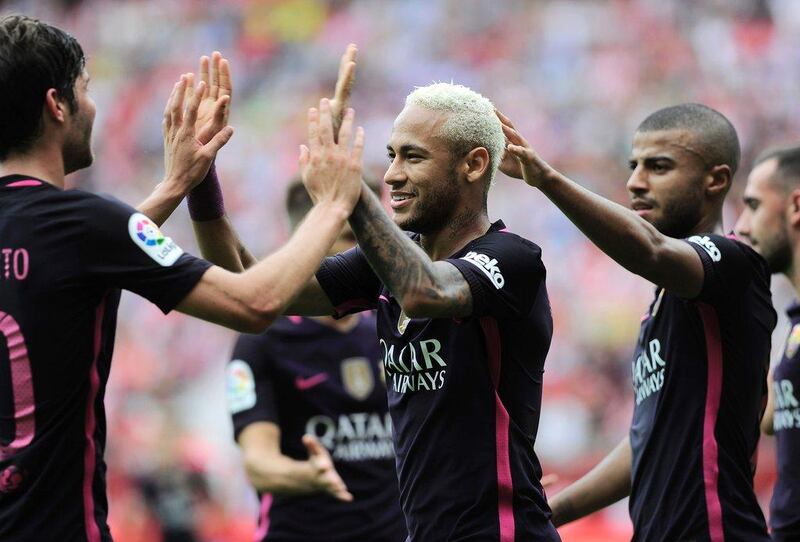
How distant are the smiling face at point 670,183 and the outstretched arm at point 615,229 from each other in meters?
0.55

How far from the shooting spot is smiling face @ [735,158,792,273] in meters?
5.92

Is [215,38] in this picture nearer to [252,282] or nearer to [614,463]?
[614,463]

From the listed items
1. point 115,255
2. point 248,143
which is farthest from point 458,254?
point 248,143

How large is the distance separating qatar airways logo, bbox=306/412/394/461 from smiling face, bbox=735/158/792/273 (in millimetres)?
2169

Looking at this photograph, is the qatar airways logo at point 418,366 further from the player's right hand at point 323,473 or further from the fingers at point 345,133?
the player's right hand at point 323,473

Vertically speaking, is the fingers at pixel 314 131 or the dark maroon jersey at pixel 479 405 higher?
the fingers at pixel 314 131

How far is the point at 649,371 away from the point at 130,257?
2.31 meters

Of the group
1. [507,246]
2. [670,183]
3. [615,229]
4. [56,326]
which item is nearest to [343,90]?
[507,246]

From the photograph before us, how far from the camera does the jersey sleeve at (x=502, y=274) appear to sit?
4.10 metres

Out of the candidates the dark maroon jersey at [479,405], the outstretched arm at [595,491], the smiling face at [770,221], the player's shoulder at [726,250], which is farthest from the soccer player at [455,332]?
the smiling face at [770,221]

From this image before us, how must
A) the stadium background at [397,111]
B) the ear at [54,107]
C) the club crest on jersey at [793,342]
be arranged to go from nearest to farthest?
the ear at [54,107]
the club crest on jersey at [793,342]
the stadium background at [397,111]

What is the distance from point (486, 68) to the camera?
1586cm

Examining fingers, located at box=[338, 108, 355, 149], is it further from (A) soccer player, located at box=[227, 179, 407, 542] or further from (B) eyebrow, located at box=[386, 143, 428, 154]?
(A) soccer player, located at box=[227, 179, 407, 542]

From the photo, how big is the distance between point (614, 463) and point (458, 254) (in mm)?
1512
